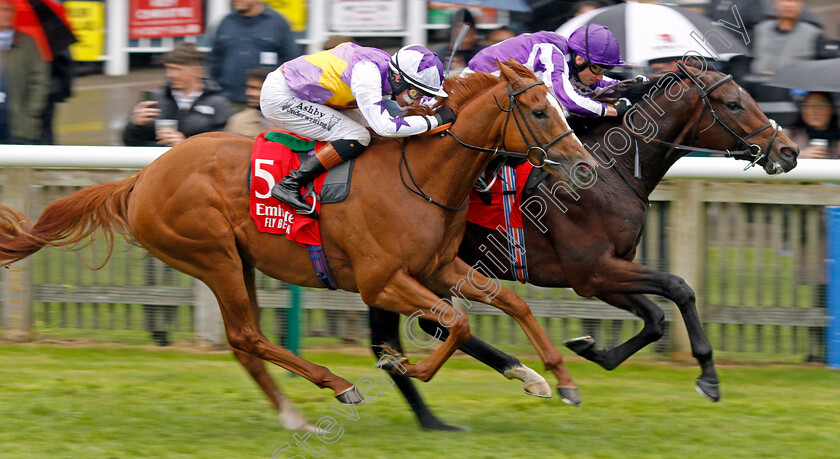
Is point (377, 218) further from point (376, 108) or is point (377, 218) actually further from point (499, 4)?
Result: point (499, 4)

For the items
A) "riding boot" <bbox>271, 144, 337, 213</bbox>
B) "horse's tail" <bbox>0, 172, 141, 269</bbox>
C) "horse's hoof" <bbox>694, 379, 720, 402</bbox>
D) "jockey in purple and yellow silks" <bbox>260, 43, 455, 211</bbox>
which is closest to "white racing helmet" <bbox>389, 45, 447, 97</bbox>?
"jockey in purple and yellow silks" <bbox>260, 43, 455, 211</bbox>

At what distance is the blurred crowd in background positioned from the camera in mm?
7113

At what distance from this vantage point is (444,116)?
5.03 m

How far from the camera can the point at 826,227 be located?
6488 mm

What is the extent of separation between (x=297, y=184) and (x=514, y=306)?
3.91 ft

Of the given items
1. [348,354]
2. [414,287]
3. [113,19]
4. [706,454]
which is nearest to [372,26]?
[113,19]

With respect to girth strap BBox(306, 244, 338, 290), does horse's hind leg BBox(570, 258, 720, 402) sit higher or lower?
lower

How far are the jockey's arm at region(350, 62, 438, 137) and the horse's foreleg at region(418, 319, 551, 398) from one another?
37.9 inches

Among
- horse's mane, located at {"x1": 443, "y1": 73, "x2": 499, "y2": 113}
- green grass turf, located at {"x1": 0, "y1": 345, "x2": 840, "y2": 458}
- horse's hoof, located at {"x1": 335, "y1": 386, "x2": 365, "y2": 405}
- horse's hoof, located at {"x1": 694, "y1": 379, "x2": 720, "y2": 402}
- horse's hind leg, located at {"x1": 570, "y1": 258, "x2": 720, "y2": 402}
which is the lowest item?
green grass turf, located at {"x1": 0, "y1": 345, "x2": 840, "y2": 458}

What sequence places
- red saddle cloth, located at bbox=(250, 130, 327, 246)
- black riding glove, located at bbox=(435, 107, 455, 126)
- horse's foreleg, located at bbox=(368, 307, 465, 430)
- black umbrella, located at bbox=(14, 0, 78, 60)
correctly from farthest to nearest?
1. black umbrella, located at bbox=(14, 0, 78, 60)
2. horse's foreleg, located at bbox=(368, 307, 465, 430)
3. red saddle cloth, located at bbox=(250, 130, 327, 246)
4. black riding glove, located at bbox=(435, 107, 455, 126)

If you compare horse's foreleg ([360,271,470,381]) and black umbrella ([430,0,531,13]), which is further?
black umbrella ([430,0,531,13])

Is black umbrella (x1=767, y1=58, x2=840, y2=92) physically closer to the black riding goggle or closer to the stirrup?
the black riding goggle

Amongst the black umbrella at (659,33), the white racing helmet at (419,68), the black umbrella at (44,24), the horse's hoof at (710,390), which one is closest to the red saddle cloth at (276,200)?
the white racing helmet at (419,68)

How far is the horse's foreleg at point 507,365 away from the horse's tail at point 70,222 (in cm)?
171
